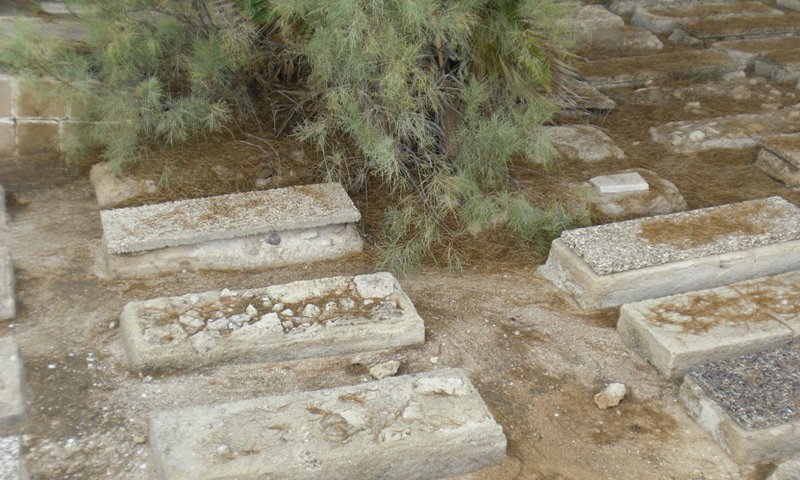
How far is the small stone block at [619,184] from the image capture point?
400 cm

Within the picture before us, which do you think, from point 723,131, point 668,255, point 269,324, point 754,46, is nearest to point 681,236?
point 668,255

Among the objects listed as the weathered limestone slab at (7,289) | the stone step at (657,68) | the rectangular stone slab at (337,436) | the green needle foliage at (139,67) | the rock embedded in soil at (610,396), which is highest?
the green needle foliage at (139,67)

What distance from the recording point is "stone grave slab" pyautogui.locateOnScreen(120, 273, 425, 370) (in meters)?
2.80

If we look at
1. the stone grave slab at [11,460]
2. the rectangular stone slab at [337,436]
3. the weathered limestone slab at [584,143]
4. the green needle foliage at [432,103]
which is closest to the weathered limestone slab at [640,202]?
the green needle foliage at [432,103]

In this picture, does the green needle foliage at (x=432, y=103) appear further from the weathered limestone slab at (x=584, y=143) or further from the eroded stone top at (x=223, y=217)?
the weathered limestone slab at (x=584, y=143)

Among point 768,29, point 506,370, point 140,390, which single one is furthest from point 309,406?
point 768,29

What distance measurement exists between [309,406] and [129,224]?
1.33 m

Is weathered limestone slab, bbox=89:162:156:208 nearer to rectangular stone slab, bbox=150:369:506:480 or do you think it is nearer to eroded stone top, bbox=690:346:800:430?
rectangular stone slab, bbox=150:369:506:480

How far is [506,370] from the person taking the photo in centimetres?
298

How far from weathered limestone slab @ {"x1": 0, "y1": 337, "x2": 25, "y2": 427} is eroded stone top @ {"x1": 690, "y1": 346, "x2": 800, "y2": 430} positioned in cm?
218

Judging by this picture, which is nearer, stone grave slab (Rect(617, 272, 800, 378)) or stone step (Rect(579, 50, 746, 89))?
stone grave slab (Rect(617, 272, 800, 378))

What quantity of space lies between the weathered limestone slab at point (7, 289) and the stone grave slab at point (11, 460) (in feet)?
2.46

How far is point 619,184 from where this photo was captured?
402 cm

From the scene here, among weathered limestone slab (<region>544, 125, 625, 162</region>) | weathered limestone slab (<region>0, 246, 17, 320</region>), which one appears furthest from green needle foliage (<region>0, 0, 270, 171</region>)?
weathered limestone slab (<region>544, 125, 625, 162</region>)
